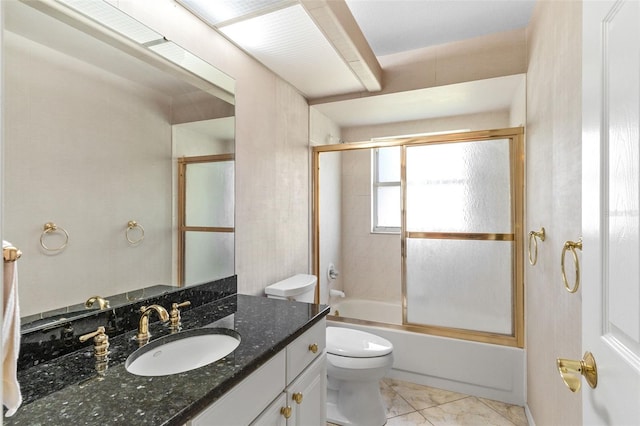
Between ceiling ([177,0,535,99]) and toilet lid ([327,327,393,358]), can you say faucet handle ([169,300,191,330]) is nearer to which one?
toilet lid ([327,327,393,358])

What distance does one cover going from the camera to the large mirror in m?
0.97

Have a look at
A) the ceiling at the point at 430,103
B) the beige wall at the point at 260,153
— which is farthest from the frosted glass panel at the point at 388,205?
the beige wall at the point at 260,153

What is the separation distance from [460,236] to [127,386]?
230 centimetres

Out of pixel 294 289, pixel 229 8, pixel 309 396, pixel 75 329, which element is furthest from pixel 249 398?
pixel 229 8

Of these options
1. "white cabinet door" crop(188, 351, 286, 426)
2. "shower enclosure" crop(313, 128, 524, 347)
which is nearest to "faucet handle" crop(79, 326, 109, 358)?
"white cabinet door" crop(188, 351, 286, 426)

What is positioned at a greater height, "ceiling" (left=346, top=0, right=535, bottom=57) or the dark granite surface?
"ceiling" (left=346, top=0, right=535, bottom=57)

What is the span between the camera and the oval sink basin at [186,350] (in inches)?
43.1

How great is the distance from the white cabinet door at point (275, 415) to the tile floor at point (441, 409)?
41.6 inches

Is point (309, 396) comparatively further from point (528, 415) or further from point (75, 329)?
point (528, 415)

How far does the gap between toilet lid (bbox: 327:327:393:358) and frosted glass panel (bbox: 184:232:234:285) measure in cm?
81

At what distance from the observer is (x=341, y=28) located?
1655 mm

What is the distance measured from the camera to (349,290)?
351 centimetres

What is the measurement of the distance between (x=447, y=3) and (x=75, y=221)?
2.22m

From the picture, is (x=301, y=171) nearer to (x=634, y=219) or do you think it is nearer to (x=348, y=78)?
(x=348, y=78)
